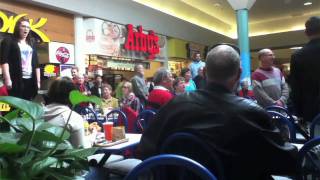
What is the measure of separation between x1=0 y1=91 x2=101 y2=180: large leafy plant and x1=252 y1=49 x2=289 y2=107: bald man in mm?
3124

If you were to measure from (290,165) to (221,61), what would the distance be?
0.48 meters

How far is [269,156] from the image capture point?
1.35 metres

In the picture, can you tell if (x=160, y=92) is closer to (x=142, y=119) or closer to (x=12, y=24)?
(x=142, y=119)

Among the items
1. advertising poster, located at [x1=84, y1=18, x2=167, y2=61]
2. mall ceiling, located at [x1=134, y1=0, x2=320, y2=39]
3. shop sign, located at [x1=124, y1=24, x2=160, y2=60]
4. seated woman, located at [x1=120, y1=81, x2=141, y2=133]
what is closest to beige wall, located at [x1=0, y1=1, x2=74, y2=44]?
advertising poster, located at [x1=84, y1=18, x2=167, y2=61]

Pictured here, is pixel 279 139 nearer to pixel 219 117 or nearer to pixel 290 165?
pixel 290 165

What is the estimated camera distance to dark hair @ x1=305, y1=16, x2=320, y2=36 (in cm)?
259

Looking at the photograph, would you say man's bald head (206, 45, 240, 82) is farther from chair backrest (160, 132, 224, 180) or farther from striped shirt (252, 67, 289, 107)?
striped shirt (252, 67, 289, 107)

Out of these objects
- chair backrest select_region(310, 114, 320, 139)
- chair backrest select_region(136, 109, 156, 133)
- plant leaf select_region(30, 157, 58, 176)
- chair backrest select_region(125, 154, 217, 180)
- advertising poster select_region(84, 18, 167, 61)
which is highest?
advertising poster select_region(84, 18, 167, 61)

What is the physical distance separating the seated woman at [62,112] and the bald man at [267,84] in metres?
2.20

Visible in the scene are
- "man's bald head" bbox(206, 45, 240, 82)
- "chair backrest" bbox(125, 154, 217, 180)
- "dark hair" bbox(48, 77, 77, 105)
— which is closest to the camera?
"chair backrest" bbox(125, 154, 217, 180)

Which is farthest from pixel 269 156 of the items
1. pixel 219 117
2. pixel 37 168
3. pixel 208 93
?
pixel 37 168

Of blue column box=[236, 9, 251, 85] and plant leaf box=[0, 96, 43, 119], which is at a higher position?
blue column box=[236, 9, 251, 85]

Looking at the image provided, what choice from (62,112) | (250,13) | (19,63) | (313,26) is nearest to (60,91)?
(62,112)

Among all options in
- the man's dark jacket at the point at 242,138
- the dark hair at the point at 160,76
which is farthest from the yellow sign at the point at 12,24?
the man's dark jacket at the point at 242,138
